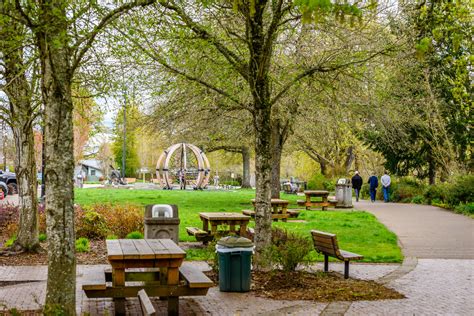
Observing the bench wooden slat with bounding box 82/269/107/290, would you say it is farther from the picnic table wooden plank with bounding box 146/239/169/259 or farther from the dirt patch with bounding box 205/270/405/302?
the dirt patch with bounding box 205/270/405/302

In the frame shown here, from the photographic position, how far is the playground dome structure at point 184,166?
5141cm

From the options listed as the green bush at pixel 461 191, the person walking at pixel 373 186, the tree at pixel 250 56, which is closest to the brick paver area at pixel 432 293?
the tree at pixel 250 56

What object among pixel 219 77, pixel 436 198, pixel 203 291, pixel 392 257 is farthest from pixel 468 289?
pixel 436 198

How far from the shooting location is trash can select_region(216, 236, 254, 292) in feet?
32.6

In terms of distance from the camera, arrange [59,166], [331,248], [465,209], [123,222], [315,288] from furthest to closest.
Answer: [465,209]
[123,222]
[331,248]
[315,288]
[59,166]

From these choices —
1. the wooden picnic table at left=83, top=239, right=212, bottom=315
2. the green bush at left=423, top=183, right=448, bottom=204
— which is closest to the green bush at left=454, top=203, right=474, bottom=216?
the green bush at left=423, top=183, right=448, bottom=204

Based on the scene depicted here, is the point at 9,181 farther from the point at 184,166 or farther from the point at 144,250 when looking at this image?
the point at 144,250

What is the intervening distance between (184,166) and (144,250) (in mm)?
46790

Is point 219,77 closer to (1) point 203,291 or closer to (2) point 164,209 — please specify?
(2) point 164,209

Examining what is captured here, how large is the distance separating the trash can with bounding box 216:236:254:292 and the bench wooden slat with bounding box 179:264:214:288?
2.91 ft

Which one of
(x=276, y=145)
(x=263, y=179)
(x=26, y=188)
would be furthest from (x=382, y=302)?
(x=276, y=145)

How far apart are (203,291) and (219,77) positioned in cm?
533

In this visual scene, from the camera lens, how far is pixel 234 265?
9906 mm

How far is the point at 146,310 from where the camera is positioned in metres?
4.52
